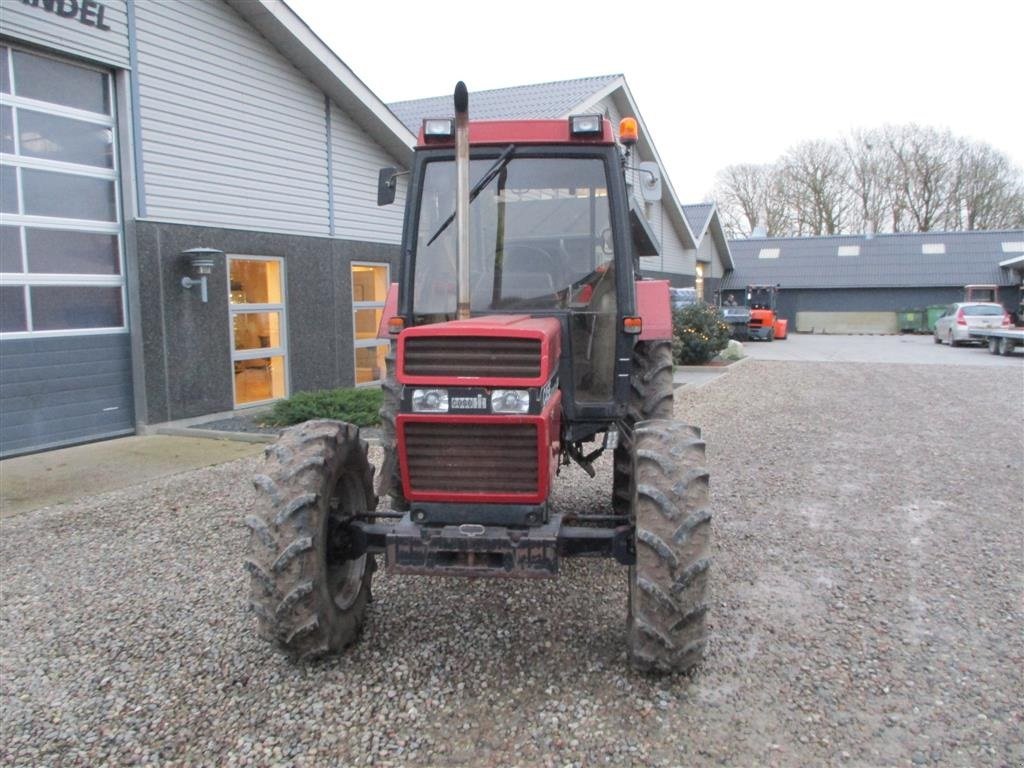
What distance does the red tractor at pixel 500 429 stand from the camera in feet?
10.8

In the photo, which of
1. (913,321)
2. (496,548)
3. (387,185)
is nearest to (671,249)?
(913,321)

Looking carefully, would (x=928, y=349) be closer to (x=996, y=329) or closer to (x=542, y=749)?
(x=996, y=329)

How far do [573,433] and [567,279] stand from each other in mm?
833

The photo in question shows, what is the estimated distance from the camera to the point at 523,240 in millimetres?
4230

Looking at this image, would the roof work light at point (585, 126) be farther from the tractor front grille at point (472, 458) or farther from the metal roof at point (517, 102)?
the metal roof at point (517, 102)

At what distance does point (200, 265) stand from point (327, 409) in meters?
2.19

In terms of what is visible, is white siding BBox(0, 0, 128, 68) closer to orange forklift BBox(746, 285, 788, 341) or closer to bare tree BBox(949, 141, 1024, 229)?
orange forklift BBox(746, 285, 788, 341)

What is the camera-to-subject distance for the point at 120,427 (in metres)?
8.79

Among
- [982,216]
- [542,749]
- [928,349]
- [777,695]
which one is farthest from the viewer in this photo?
[982,216]

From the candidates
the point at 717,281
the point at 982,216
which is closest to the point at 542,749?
the point at 717,281

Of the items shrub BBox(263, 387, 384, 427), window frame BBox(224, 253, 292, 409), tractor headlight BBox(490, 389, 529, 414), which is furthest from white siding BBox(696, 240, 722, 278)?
tractor headlight BBox(490, 389, 529, 414)

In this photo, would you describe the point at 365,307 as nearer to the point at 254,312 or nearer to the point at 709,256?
the point at 254,312

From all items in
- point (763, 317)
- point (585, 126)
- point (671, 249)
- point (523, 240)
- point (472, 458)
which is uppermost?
point (671, 249)

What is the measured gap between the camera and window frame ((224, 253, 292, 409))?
996cm
